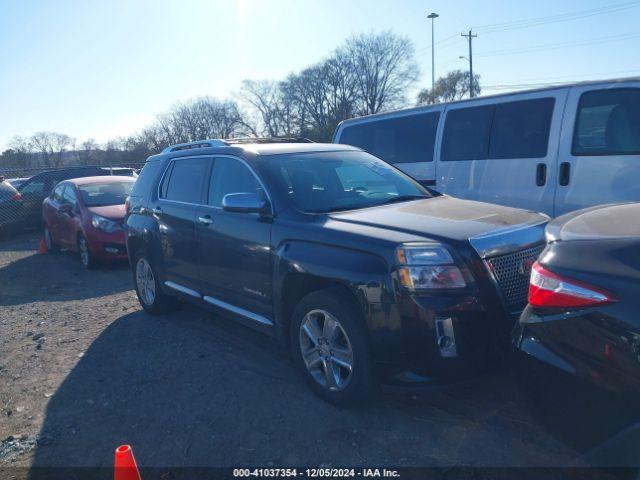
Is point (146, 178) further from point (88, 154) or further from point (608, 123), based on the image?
point (88, 154)

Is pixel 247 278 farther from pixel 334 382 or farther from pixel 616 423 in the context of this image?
pixel 616 423

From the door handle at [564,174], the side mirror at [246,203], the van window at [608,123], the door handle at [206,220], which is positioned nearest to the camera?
the side mirror at [246,203]

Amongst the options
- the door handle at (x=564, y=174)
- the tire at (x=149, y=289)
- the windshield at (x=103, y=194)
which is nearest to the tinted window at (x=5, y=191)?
the windshield at (x=103, y=194)

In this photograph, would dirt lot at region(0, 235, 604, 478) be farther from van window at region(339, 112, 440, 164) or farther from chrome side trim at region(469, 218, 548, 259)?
van window at region(339, 112, 440, 164)

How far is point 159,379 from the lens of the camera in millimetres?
4344

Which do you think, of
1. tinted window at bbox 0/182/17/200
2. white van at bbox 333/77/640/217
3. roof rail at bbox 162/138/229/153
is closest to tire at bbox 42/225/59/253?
tinted window at bbox 0/182/17/200

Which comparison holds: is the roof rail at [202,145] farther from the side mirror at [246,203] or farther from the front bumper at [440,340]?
the front bumper at [440,340]

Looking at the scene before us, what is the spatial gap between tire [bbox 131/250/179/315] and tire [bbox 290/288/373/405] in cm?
257

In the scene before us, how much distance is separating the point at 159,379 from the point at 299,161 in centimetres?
218

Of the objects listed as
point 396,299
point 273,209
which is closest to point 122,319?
point 273,209

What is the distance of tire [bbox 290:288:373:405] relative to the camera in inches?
130

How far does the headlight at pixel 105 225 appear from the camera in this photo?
351 inches

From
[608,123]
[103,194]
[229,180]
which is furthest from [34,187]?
[608,123]

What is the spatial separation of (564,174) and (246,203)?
3.37m
